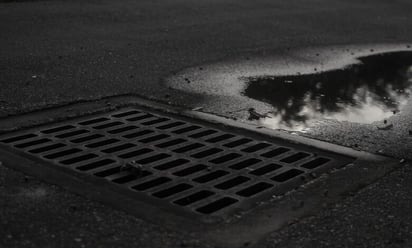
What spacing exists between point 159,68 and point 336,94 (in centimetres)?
190

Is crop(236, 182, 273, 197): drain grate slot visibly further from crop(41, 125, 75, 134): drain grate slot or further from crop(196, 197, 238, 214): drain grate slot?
crop(41, 125, 75, 134): drain grate slot

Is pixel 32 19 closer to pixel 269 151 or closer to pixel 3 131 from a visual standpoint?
pixel 3 131

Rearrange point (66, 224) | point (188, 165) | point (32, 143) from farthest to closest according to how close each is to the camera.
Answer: point (32, 143), point (188, 165), point (66, 224)

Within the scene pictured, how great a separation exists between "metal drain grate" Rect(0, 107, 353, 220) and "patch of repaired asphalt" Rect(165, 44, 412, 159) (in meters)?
0.42

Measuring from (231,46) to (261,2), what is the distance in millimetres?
4567

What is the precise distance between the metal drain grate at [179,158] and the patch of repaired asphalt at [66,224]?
313 millimetres

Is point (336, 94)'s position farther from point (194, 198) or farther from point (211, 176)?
point (194, 198)

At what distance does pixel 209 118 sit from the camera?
483cm

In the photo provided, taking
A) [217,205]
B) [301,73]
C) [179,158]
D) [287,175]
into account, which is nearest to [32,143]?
[179,158]

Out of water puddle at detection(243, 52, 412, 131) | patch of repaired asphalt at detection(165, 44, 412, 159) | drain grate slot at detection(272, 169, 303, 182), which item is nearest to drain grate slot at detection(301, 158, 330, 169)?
drain grate slot at detection(272, 169, 303, 182)

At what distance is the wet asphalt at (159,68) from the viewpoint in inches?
Result: 116

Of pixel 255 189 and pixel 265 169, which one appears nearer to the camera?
pixel 255 189

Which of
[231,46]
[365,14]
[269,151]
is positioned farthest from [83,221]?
A: [365,14]

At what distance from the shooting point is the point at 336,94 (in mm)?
5844
